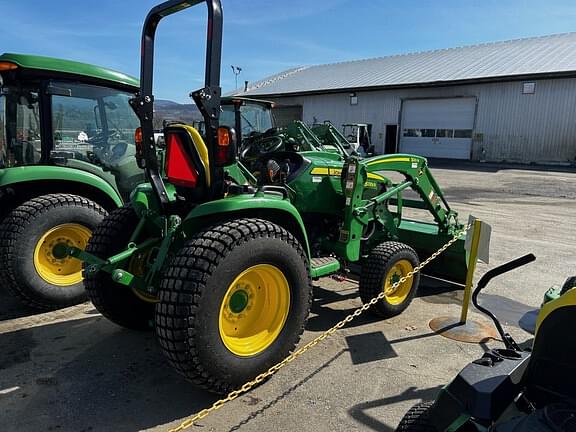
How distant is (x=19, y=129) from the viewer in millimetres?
4434

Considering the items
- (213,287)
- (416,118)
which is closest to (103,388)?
(213,287)

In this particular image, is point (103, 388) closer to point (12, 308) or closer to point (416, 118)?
point (12, 308)

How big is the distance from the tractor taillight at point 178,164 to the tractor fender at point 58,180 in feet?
5.71

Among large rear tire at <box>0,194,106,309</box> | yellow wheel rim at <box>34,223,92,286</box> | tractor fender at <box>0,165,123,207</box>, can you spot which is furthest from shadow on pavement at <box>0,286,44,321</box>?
tractor fender at <box>0,165,123,207</box>

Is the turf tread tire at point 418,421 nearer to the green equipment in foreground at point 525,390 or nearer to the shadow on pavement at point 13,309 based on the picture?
the green equipment in foreground at point 525,390

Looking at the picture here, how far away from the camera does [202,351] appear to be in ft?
8.39

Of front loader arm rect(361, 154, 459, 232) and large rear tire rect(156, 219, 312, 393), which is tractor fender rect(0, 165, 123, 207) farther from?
front loader arm rect(361, 154, 459, 232)

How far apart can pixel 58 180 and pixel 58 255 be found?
71 centimetres

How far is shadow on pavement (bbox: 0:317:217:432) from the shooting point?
2.68 metres

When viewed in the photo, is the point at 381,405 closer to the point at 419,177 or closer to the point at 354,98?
the point at 419,177

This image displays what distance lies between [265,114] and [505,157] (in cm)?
1936

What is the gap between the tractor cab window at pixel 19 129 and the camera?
4387 millimetres

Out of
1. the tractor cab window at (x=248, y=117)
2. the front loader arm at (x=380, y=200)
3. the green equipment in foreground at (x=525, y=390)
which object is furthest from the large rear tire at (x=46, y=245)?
the tractor cab window at (x=248, y=117)

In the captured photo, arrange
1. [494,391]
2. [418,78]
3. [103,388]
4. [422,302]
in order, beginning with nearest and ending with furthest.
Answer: [494,391] < [103,388] < [422,302] < [418,78]
